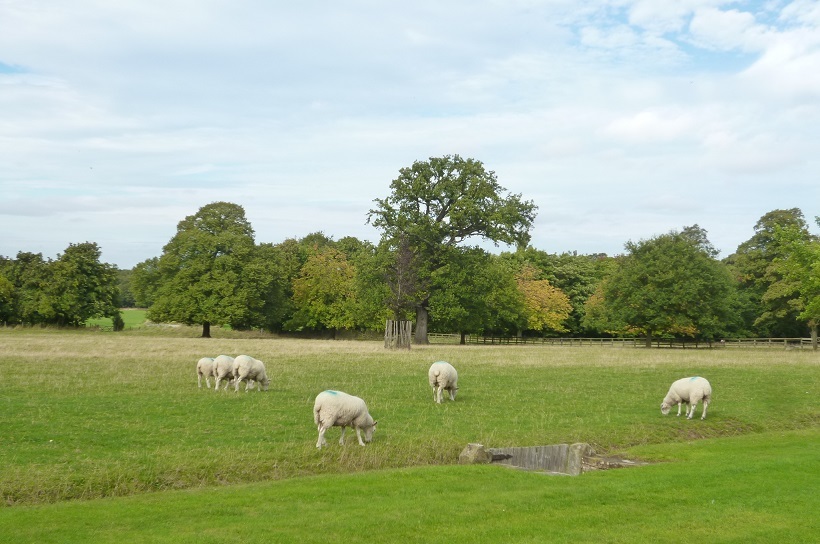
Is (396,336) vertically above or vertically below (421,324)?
below

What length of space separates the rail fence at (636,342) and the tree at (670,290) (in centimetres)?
629

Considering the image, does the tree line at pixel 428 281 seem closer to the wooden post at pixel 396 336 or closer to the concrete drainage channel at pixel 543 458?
the wooden post at pixel 396 336

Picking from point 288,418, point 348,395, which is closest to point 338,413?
point 348,395

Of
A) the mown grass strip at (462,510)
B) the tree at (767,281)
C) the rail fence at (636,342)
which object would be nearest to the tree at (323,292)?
the rail fence at (636,342)

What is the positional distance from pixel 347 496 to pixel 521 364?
3085 cm

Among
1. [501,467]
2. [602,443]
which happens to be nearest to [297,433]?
[501,467]

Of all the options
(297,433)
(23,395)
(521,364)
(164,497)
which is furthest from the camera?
(521,364)

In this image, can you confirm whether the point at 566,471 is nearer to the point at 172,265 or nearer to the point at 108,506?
the point at 108,506

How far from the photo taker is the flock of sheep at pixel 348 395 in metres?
16.9

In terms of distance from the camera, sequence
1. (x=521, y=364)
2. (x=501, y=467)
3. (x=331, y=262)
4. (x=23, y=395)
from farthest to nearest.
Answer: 1. (x=331, y=262)
2. (x=521, y=364)
3. (x=23, y=395)
4. (x=501, y=467)

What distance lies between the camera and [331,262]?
9744cm

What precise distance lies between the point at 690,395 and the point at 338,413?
490 inches

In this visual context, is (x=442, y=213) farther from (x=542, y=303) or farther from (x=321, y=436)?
(x=321, y=436)

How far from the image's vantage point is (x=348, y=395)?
57.6ft
